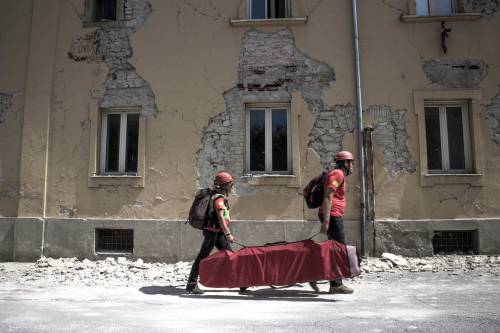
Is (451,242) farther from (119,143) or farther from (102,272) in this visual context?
(119,143)

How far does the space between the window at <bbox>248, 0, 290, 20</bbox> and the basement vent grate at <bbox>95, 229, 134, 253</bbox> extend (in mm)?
5299

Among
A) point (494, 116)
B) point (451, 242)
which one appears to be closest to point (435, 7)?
point (494, 116)

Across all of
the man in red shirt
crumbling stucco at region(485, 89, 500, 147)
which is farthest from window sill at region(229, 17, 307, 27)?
crumbling stucco at region(485, 89, 500, 147)

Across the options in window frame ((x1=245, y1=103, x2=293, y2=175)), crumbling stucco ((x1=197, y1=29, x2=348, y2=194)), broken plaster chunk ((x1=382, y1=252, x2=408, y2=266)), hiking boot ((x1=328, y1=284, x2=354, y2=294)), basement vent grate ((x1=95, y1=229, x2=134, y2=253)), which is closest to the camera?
hiking boot ((x1=328, y1=284, x2=354, y2=294))

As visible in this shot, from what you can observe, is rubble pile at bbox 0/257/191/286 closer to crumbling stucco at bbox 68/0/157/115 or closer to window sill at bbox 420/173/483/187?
crumbling stucco at bbox 68/0/157/115

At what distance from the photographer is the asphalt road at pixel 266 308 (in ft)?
12.8

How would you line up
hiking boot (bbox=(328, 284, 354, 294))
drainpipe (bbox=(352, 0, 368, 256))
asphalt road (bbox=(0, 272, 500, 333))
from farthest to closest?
1. drainpipe (bbox=(352, 0, 368, 256))
2. hiking boot (bbox=(328, 284, 354, 294))
3. asphalt road (bbox=(0, 272, 500, 333))

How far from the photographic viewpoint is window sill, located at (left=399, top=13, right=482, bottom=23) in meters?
7.90

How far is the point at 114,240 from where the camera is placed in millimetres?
8242

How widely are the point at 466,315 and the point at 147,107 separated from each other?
670 centimetres

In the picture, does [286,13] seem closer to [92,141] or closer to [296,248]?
[92,141]

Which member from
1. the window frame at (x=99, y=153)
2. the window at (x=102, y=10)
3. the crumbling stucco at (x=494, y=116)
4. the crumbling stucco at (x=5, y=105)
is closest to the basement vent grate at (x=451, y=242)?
the crumbling stucco at (x=494, y=116)

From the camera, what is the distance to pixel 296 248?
16.9 ft

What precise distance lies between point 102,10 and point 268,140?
4872mm
